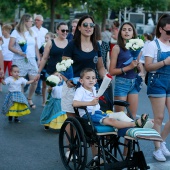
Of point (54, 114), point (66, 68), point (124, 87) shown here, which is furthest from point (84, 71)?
point (54, 114)

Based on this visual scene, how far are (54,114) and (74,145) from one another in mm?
2645

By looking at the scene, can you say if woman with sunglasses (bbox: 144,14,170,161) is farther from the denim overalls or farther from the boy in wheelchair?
the boy in wheelchair

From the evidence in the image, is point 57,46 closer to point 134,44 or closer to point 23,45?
point 23,45

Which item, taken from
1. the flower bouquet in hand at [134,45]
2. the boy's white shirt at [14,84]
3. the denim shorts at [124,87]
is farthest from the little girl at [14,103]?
the flower bouquet in hand at [134,45]

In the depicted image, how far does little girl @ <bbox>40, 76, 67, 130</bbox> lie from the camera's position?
884cm

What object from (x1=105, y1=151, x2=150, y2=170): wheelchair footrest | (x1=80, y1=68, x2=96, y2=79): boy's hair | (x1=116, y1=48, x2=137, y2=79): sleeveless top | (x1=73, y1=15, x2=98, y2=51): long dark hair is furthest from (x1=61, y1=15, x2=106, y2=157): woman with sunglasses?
(x1=105, y1=151, x2=150, y2=170): wheelchair footrest

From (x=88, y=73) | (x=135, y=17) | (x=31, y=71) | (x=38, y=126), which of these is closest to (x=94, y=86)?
(x=88, y=73)

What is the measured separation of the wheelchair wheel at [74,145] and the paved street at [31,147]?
235 millimetres

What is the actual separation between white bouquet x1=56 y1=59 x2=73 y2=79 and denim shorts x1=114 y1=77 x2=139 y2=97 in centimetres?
84

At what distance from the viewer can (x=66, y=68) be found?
651 centimetres

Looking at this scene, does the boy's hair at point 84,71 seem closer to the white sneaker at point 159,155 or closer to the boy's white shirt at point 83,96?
the boy's white shirt at point 83,96

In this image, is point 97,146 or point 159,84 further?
point 159,84

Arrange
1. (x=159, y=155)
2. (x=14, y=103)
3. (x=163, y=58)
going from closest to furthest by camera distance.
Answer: (x=163, y=58) → (x=159, y=155) → (x=14, y=103)

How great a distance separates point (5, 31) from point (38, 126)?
584cm
